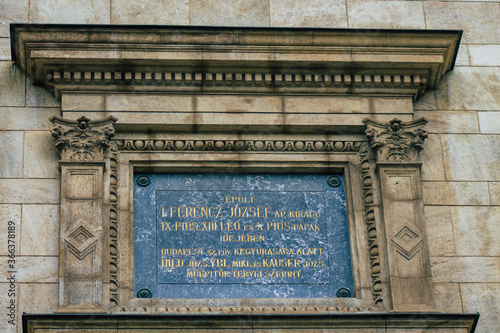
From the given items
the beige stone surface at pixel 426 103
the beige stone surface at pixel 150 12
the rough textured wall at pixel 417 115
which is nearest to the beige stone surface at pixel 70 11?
the rough textured wall at pixel 417 115

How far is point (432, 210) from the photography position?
15484 mm

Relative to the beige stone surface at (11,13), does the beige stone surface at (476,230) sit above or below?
below

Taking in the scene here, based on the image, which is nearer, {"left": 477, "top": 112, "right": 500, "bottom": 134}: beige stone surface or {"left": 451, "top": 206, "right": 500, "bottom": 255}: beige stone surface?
{"left": 451, "top": 206, "right": 500, "bottom": 255}: beige stone surface

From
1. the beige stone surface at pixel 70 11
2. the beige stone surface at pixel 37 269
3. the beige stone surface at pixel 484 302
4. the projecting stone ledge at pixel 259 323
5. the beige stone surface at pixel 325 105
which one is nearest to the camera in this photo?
the projecting stone ledge at pixel 259 323

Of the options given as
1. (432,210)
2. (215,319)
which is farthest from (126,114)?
(432,210)

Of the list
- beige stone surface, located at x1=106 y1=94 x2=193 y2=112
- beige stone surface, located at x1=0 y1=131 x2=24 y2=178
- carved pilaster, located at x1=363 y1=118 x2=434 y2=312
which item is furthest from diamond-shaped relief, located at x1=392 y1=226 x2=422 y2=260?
→ beige stone surface, located at x1=0 y1=131 x2=24 y2=178

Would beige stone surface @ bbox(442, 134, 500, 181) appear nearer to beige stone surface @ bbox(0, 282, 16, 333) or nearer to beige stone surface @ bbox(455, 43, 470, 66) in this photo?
beige stone surface @ bbox(455, 43, 470, 66)

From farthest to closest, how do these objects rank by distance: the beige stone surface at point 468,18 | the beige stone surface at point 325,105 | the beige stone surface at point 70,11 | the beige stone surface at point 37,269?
the beige stone surface at point 468,18 → the beige stone surface at point 70,11 → the beige stone surface at point 325,105 → the beige stone surface at point 37,269

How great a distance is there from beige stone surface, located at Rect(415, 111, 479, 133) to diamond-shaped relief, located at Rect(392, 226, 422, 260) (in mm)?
1678

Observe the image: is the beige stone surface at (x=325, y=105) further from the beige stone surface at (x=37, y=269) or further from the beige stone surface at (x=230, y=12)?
the beige stone surface at (x=37, y=269)

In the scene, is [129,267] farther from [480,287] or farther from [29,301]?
[480,287]

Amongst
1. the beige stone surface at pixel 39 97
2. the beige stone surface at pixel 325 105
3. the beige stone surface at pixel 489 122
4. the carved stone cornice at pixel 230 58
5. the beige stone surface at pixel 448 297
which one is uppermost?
the carved stone cornice at pixel 230 58

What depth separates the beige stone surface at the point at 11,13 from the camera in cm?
1619

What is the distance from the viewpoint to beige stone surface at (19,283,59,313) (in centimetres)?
1443
